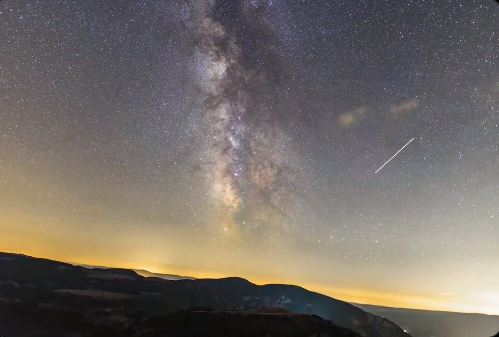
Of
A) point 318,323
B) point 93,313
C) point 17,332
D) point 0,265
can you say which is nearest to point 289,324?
point 318,323

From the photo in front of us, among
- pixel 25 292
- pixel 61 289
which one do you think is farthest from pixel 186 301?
pixel 25 292

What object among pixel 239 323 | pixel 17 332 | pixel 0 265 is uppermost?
pixel 0 265

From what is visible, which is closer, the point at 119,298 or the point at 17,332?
the point at 17,332

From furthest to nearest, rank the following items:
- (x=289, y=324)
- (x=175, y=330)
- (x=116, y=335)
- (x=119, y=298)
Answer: (x=119, y=298), (x=289, y=324), (x=175, y=330), (x=116, y=335)

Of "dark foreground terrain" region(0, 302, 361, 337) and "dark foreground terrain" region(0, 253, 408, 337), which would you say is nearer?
"dark foreground terrain" region(0, 302, 361, 337)

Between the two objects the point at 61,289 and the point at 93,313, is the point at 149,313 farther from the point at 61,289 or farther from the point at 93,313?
the point at 61,289

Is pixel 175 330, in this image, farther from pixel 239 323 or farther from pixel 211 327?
pixel 239 323

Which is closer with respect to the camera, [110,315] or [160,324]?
[160,324]

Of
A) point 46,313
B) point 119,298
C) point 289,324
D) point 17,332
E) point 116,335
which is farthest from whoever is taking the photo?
point 119,298

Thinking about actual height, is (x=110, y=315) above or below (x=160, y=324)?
above

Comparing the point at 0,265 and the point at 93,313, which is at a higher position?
the point at 0,265

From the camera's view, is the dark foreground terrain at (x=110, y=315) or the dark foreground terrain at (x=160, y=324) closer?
the dark foreground terrain at (x=160, y=324)
